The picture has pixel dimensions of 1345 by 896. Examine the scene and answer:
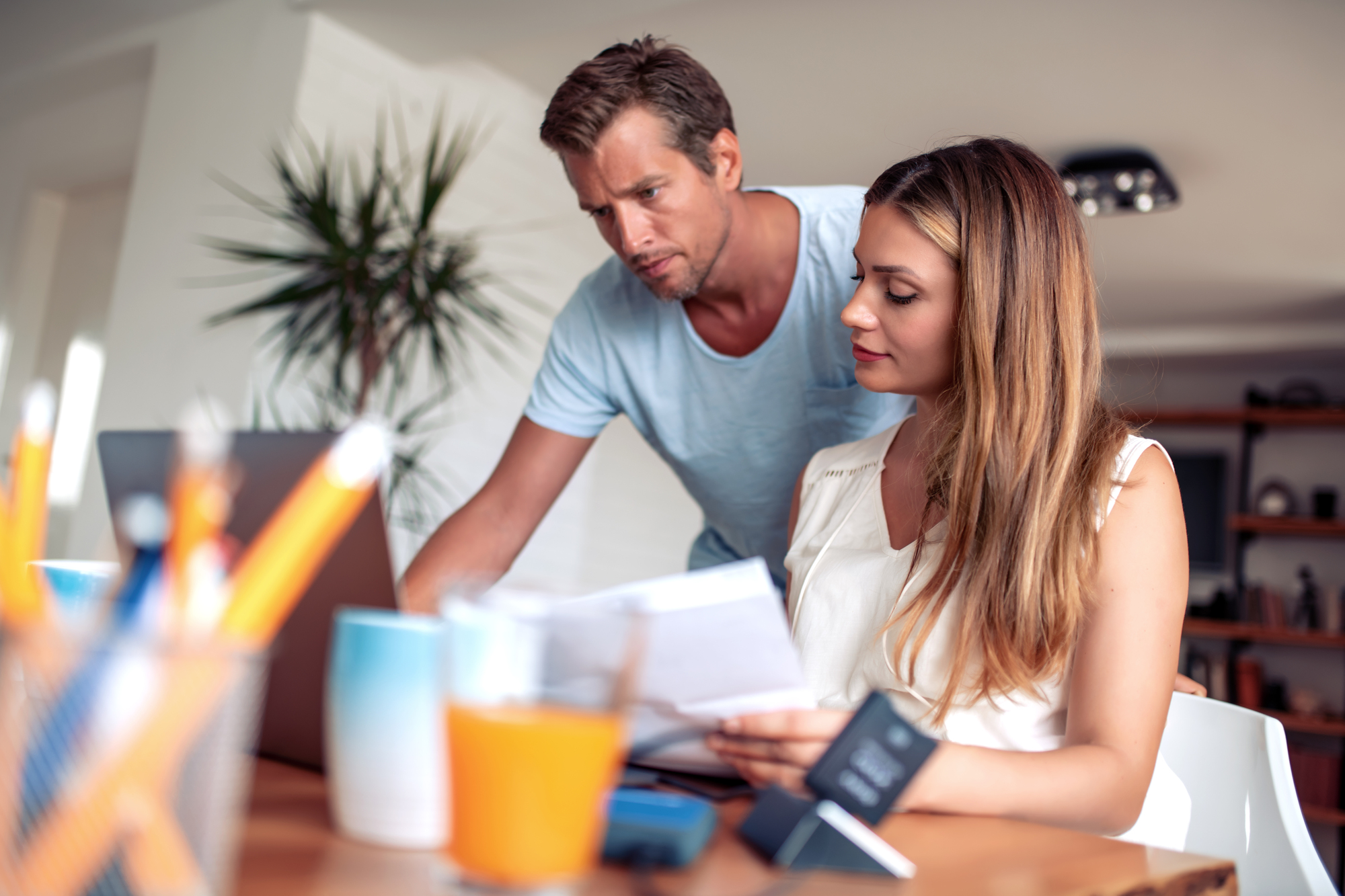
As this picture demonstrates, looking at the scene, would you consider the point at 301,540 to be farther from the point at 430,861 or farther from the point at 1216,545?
the point at 1216,545

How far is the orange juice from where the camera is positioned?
43 cm

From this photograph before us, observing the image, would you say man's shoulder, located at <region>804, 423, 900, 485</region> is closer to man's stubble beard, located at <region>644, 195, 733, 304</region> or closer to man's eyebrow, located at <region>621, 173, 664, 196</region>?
man's stubble beard, located at <region>644, 195, 733, 304</region>

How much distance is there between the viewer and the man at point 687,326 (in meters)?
1.71

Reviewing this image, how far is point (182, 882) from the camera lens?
14.6 inches

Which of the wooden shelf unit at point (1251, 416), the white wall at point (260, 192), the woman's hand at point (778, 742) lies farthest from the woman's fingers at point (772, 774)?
the wooden shelf unit at point (1251, 416)

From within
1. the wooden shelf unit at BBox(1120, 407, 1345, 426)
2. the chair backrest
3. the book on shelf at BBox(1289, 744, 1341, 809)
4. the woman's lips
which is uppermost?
the wooden shelf unit at BBox(1120, 407, 1345, 426)

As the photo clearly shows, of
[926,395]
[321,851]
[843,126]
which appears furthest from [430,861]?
[843,126]

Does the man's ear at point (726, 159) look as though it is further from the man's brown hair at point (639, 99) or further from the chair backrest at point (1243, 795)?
the chair backrest at point (1243, 795)

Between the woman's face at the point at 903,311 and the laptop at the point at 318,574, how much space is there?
822 millimetres

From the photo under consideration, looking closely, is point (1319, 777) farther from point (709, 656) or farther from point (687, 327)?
point (709, 656)

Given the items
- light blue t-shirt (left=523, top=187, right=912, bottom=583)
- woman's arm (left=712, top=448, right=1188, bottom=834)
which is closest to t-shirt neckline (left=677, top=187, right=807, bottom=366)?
light blue t-shirt (left=523, top=187, right=912, bottom=583)

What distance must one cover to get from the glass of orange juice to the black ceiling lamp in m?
4.01

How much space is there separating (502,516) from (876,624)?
73 centimetres

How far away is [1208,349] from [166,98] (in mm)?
5746
